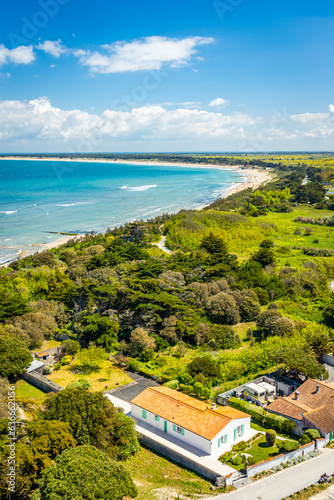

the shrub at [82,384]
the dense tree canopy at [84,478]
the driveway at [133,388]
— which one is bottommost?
the driveway at [133,388]

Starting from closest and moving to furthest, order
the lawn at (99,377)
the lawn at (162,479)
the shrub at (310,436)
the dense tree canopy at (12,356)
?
the lawn at (162,479)
the shrub at (310,436)
the dense tree canopy at (12,356)
the lawn at (99,377)

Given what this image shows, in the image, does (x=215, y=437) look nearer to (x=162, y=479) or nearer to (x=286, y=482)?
(x=162, y=479)

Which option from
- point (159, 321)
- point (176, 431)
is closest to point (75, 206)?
point (159, 321)

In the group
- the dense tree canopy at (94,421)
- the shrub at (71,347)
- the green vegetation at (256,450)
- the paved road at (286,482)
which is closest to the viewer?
the paved road at (286,482)

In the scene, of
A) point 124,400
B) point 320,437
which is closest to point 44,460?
point 124,400

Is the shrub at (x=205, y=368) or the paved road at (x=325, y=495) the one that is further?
the shrub at (x=205, y=368)

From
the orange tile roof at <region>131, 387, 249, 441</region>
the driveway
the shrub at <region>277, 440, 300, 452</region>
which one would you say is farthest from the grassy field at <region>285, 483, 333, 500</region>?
the driveway

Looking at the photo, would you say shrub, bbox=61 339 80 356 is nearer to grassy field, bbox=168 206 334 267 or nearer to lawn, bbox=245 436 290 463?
lawn, bbox=245 436 290 463

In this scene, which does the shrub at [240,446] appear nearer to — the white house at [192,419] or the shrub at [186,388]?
the white house at [192,419]

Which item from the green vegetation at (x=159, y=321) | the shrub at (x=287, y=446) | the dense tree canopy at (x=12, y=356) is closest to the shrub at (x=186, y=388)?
the green vegetation at (x=159, y=321)

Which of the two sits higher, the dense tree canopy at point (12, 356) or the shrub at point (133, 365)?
the dense tree canopy at point (12, 356)
